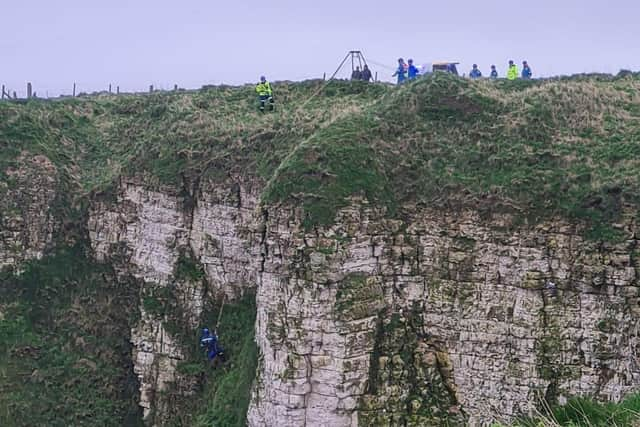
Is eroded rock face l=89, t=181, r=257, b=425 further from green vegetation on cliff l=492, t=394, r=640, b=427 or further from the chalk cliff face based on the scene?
green vegetation on cliff l=492, t=394, r=640, b=427

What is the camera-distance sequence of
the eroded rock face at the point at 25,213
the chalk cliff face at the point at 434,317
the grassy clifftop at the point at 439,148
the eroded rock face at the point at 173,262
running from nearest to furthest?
1. the chalk cliff face at the point at 434,317
2. the grassy clifftop at the point at 439,148
3. the eroded rock face at the point at 173,262
4. the eroded rock face at the point at 25,213

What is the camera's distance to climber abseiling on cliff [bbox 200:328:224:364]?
31.6m

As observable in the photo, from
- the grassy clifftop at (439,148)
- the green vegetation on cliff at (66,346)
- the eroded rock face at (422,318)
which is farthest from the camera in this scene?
the green vegetation on cliff at (66,346)

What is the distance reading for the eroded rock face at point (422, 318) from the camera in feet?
80.1

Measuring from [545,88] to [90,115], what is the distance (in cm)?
2387

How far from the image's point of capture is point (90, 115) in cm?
4353

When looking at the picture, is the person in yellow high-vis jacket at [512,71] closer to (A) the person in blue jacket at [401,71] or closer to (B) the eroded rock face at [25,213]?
(A) the person in blue jacket at [401,71]

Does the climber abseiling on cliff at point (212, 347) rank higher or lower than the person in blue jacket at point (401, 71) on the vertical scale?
lower

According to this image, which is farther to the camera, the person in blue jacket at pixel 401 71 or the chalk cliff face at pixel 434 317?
the person in blue jacket at pixel 401 71

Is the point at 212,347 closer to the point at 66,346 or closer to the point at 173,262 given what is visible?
the point at 173,262

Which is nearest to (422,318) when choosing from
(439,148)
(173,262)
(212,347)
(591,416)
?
(439,148)

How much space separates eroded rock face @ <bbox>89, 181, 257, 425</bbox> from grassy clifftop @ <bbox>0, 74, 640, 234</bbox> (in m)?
1.04

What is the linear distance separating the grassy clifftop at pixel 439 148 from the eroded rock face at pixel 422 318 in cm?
82

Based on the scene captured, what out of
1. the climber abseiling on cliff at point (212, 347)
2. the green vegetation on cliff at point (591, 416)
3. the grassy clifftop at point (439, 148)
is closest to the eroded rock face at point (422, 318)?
the grassy clifftop at point (439, 148)
